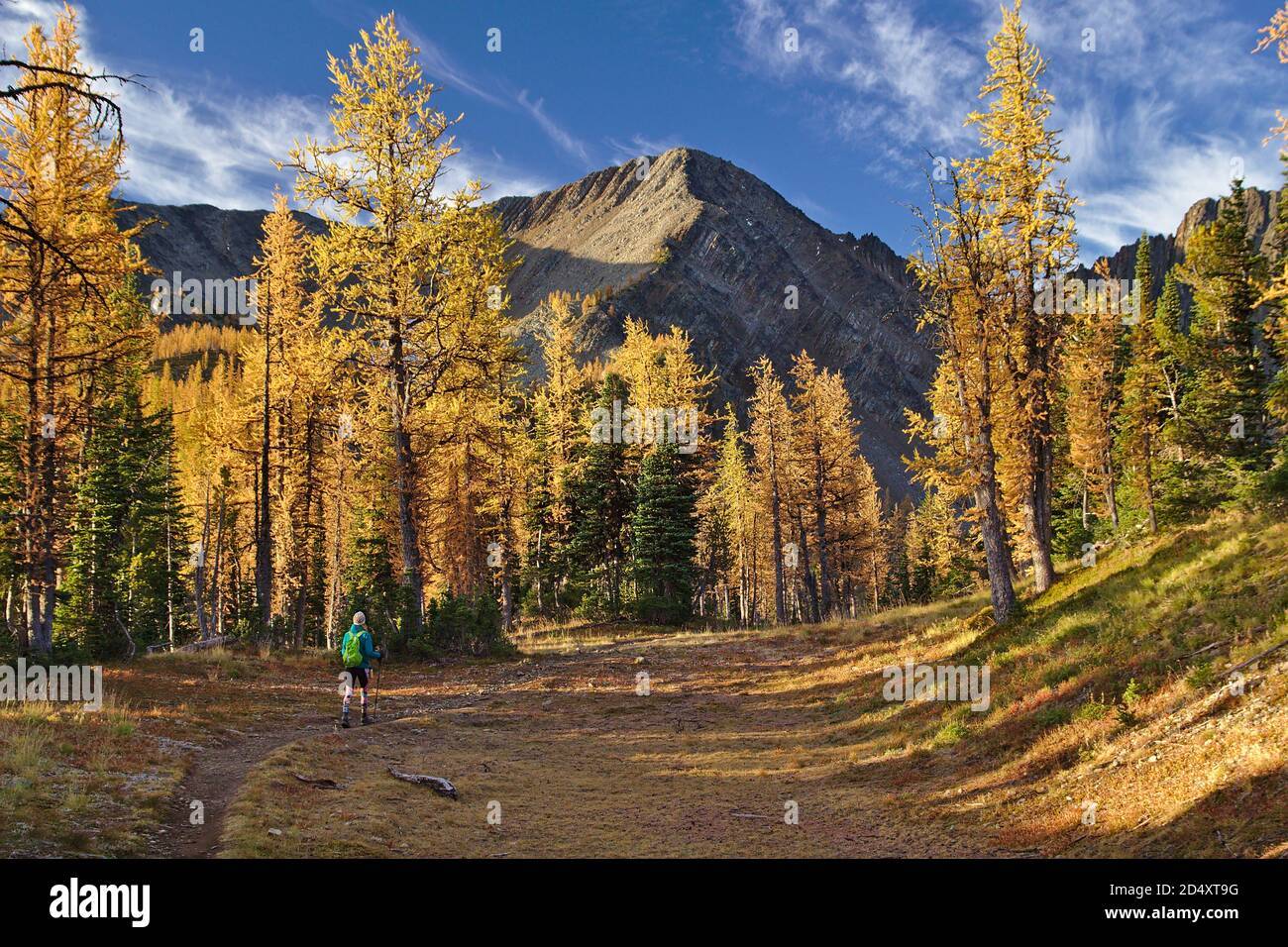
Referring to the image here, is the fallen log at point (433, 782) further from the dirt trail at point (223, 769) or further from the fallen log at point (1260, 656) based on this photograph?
the fallen log at point (1260, 656)

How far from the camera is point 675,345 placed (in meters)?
46.9

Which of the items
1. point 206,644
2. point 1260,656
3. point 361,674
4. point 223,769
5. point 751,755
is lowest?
point 751,755

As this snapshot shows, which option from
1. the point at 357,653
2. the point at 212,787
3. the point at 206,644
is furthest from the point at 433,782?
the point at 206,644

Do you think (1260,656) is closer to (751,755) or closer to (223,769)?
(751,755)

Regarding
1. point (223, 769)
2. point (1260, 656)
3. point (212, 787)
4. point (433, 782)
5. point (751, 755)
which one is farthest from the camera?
point (751, 755)

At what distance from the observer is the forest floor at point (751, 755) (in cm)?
765

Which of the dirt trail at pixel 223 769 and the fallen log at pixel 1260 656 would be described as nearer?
the dirt trail at pixel 223 769

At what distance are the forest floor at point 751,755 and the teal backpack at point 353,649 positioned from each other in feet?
5.06

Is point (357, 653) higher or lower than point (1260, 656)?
lower

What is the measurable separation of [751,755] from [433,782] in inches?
286

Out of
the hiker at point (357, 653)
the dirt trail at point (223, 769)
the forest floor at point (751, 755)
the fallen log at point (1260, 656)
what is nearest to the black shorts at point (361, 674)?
the hiker at point (357, 653)

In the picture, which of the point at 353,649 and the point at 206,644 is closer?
the point at 353,649

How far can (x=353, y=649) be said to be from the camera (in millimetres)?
13383

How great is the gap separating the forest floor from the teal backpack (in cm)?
154
